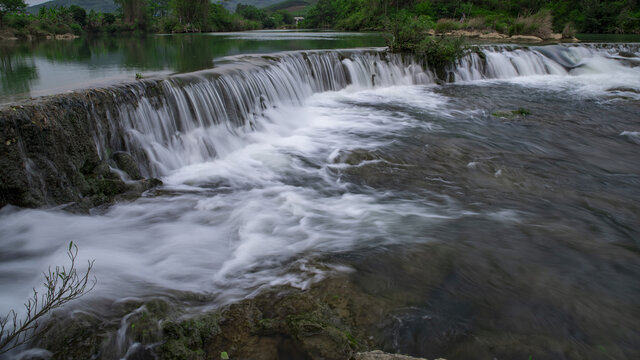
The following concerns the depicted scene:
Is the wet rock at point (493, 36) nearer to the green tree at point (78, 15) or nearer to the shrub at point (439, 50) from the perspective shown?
the shrub at point (439, 50)

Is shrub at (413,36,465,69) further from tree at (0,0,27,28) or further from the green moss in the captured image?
tree at (0,0,27,28)

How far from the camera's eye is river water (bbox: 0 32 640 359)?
3479mm

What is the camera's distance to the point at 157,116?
6738 mm

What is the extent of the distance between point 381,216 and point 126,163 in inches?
154

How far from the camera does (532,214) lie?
5.09m

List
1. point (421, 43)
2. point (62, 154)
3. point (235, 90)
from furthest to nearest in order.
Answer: point (421, 43) < point (235, 90) < point (62, 154)

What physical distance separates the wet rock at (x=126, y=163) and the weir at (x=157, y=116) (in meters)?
0.10

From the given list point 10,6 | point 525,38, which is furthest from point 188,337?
point 10,6

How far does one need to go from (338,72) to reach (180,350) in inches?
482

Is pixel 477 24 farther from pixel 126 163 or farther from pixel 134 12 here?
pixel 134 12

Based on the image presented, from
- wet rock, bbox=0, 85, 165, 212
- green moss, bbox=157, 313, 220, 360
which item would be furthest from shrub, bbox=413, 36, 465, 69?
green moss, bbox=157, 313, 220, 360

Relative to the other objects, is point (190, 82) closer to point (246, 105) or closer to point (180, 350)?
point (246, 105)

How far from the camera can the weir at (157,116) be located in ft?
14.5

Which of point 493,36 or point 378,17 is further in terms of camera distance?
point 378,17
